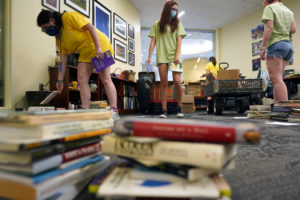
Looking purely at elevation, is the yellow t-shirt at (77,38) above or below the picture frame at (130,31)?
below

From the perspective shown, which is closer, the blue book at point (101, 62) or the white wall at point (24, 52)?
the blue book at point (101, 62)

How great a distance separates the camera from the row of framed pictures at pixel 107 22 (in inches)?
116

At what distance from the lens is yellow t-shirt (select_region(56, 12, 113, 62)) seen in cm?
161

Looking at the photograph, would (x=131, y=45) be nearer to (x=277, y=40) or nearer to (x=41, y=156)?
(x=277, y=40)

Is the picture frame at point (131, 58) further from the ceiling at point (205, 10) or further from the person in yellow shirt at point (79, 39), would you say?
the person in yellow shirt at point (79, 39)

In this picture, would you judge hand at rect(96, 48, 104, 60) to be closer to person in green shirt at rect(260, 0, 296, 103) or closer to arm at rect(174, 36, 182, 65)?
arm at rect(174, 36, 182, 65)

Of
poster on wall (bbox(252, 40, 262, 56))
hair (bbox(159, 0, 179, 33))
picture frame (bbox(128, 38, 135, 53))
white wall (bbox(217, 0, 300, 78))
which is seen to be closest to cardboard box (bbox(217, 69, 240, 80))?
hair (bbox(159, 0, 179, 33))

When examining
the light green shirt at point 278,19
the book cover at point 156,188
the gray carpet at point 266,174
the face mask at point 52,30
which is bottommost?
the gray carpet at point 266,174

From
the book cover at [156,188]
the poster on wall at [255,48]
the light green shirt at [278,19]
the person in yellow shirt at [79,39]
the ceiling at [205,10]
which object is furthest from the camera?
the poster on wall at [255,48]

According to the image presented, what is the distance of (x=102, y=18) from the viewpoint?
12.4ft

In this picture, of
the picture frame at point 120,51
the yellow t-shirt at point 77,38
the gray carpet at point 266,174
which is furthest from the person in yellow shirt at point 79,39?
the picture frame at point 120,51

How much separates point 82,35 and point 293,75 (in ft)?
14.1

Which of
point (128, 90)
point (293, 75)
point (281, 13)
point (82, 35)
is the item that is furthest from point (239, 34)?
point (82, 35)

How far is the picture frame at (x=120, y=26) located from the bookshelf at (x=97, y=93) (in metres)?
1.11
